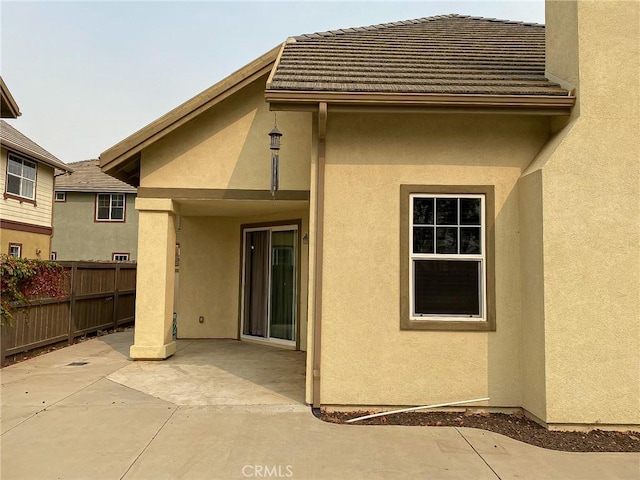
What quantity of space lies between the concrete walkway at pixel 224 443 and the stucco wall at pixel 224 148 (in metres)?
3.50

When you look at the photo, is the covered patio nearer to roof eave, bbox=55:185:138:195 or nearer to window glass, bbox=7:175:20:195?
window glass, bbox=7:175:20:195

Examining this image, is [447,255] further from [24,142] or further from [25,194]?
[24,142]

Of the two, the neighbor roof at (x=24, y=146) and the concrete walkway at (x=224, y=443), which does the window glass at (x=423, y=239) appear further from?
the neighbor roof at (x=24, y=146)

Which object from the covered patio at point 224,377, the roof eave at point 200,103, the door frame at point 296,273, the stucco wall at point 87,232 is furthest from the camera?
the stucco wall at point 87,232

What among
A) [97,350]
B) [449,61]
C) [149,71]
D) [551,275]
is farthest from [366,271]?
[149,71]

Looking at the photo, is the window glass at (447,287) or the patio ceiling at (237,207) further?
the patio ceiling at (237,207)

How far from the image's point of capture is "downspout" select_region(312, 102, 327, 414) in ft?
17.6

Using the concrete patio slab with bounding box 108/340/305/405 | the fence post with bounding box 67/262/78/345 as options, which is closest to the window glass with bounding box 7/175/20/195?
the fence post with bounding box 67/262/78/345

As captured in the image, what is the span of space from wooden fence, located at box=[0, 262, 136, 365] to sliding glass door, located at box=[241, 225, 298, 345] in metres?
3.86

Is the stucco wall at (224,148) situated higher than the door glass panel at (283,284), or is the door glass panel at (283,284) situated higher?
the stucco wall at (224,148)

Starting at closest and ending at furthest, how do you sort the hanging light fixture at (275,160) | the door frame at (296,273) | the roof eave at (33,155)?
the hanging light fixture at (275,160)
the door frame at (296,273)
the roof eave at (33,155)

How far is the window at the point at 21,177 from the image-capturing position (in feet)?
51.1

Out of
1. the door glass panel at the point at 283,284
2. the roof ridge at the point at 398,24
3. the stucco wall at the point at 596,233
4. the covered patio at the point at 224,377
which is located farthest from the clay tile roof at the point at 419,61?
the covered patio at the point at 224,377

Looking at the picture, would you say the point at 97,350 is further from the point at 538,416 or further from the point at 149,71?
the point at 149,71
